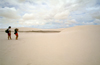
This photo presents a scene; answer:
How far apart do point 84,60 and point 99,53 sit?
157 centimetres

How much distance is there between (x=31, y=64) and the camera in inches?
112

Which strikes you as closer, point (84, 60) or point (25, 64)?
point (25, 64)

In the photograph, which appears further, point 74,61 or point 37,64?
point 74,61

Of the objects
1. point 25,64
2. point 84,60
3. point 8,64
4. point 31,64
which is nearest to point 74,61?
point 84,60

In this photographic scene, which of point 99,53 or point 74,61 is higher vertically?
point 99,53

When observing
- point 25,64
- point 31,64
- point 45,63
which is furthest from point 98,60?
point 25,64

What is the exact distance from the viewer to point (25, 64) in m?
2.85

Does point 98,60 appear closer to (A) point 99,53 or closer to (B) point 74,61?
(A) point 99,53

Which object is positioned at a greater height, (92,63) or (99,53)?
(99,53)

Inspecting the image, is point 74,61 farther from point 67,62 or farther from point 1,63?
point 1,63

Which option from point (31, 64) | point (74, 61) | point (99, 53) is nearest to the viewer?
point (31, 64)

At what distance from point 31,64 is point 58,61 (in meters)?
1.57

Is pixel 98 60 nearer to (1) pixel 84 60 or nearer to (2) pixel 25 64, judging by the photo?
(1) pixel 84 60

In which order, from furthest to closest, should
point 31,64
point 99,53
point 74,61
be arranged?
1. point 99,53
2. point 74,61
3. point 31,64
